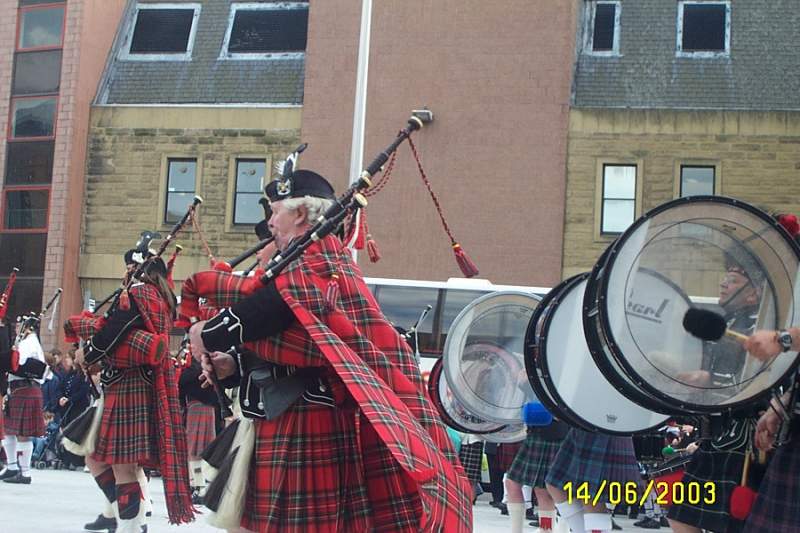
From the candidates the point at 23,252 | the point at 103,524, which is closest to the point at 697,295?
the point at 103,524

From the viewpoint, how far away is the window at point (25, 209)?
1992 cm

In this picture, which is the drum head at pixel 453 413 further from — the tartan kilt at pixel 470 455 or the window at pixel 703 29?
the window at pixel 703 29

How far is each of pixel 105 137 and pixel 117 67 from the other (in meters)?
1.46

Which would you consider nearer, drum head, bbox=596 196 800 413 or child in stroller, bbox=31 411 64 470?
drum head, bbox=596 196 800 413

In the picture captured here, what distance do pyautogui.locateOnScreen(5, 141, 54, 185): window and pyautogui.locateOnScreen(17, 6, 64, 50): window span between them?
173 cm

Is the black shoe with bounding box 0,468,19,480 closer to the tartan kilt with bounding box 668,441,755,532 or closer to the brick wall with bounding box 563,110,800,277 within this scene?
the tartan kilt with bounding box 668,441,755,532

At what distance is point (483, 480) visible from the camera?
13.1 m

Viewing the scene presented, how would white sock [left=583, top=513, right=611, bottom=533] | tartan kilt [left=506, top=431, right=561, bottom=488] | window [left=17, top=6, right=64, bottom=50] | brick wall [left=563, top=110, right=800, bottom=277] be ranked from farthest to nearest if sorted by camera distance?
window [left=17, top=6, right=64, bottom=50], brick wall [left=563, top=110, right=800, bottom=277], tartan kilt [left=506, top=431, right=561, bottom=488], white sock [left=583, top=513, right=611, bottom=533]

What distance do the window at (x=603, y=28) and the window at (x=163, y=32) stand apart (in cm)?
681

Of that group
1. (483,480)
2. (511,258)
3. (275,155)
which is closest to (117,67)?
(275,155)

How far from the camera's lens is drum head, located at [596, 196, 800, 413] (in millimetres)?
3670

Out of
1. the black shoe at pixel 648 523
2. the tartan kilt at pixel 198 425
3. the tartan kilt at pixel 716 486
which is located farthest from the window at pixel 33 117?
the tartan kilt at pixel 716 486

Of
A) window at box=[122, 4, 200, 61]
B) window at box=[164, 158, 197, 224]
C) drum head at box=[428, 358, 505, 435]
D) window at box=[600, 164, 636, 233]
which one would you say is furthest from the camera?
window at box=[122, 4, 200, 61]

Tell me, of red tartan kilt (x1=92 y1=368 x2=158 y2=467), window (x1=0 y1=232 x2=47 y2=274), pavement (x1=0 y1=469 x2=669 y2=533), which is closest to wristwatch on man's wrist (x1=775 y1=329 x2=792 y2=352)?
red tartan kilt (x1=92 y1=368 x2=158 y2=467)
